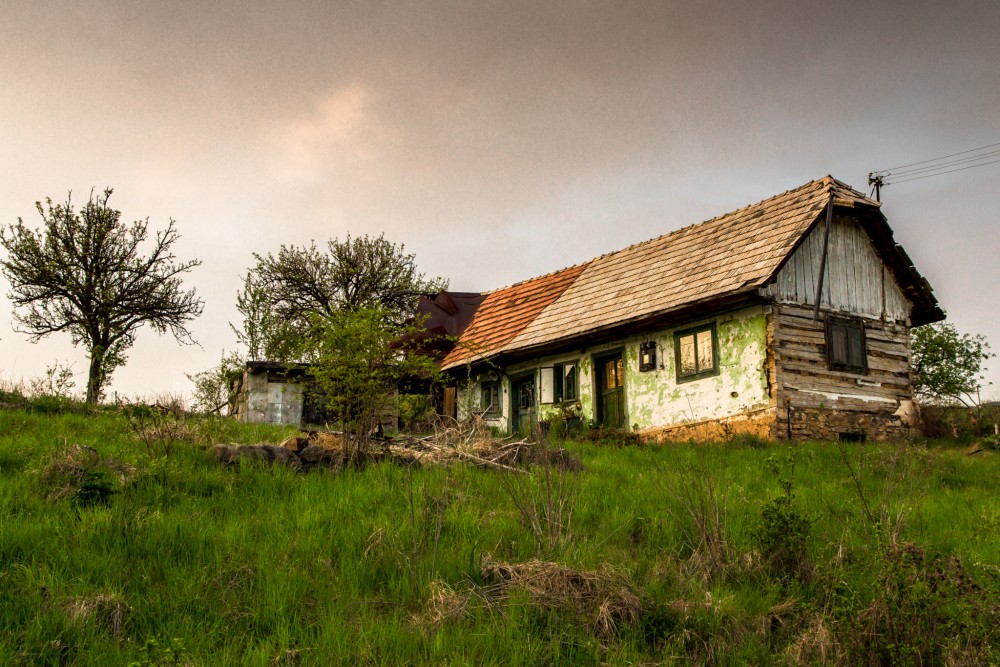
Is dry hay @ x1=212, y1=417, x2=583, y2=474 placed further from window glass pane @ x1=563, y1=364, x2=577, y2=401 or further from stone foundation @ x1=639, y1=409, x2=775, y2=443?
window glass pane @ x1=563, y1=364, x2=577, y2=401

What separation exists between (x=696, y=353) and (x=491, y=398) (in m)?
7.11

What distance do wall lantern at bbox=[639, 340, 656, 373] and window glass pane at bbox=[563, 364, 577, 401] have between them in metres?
2.40

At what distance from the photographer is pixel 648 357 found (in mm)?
20578

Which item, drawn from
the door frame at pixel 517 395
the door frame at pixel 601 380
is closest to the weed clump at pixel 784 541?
the door frame at pixel 601 380

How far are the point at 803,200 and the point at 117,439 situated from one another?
15.2 meters

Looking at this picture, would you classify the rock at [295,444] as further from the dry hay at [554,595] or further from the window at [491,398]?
the window at [491,398]

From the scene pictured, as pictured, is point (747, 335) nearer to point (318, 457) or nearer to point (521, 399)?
point (521, 399)

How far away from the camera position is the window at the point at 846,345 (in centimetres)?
1923

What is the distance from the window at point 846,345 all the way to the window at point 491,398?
9.01 m

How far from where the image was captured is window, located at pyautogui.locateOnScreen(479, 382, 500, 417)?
24.7 meters

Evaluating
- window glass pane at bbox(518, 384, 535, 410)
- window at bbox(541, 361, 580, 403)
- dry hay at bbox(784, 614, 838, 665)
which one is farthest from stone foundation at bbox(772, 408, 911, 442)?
dry hay at bbox(784, 614, 838, 665)

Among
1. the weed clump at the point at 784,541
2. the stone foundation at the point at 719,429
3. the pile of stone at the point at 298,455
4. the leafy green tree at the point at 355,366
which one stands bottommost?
the weed clump at the point at 784,541

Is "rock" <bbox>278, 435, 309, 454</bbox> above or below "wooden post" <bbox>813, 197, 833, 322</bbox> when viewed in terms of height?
below

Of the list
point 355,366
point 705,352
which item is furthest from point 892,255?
point 355,366
